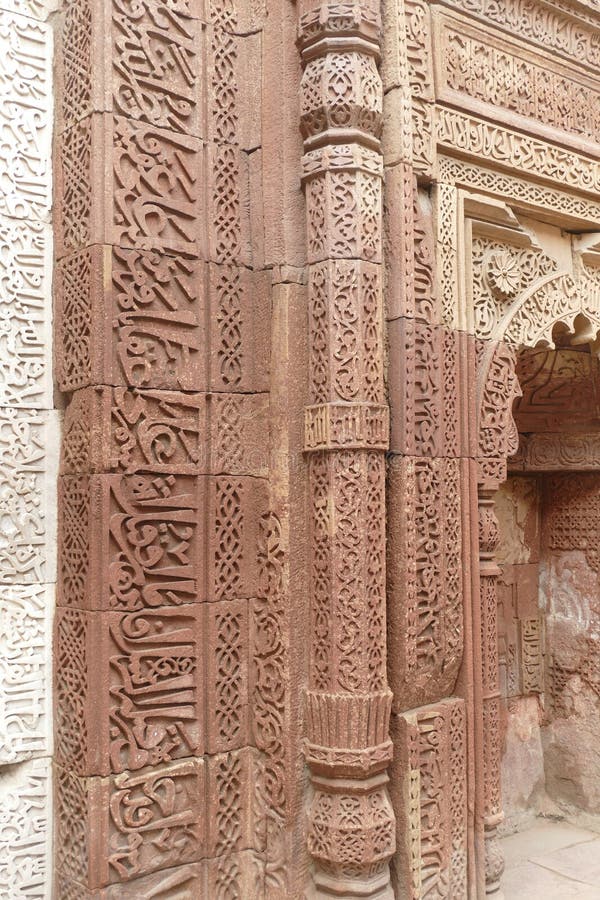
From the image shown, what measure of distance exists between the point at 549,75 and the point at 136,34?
2112mm

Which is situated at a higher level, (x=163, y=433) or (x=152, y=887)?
(x=163, y=433)

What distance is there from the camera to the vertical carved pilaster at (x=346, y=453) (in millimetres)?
3137

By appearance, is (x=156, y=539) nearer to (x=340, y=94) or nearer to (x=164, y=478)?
(x=164, y=478)

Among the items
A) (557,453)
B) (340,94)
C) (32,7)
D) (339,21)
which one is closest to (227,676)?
(340,94)

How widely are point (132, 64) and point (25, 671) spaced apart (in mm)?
2346

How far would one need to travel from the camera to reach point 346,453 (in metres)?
3.20

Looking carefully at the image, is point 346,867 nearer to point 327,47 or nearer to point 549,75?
point 327,47

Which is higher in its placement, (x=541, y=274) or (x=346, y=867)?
(x=541, y=274)

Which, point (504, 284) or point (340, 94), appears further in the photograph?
point (504, 284)

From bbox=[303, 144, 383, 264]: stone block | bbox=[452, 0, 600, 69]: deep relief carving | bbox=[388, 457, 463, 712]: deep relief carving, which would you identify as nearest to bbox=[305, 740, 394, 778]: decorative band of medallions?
bbox=[388, 457, 463, 712]: deep relief carving

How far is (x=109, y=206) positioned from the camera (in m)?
3.08

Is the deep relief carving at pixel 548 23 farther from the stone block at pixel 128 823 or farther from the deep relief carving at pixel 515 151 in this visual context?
the stone block at pixel 128 823

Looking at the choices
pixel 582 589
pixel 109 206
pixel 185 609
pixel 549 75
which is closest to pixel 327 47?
pixel 109 206

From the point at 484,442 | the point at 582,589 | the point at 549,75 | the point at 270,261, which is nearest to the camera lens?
the point at 270,261
